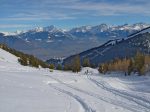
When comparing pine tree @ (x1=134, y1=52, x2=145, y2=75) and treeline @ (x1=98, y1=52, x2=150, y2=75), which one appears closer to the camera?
treeline @ (x1=98, y1=52, x2=150, y2=75)

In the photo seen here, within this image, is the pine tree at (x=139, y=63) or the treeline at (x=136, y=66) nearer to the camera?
the treeline at (x=136, y=66)

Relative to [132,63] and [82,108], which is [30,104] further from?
[132,63]

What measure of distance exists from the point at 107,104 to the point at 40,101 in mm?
4954

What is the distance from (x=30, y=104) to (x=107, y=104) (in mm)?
5856

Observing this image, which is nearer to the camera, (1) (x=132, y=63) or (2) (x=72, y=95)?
(2) (x=72, y=95)

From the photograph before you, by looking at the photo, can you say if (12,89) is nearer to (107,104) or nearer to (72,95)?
(72,95)

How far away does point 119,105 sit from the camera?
27078mm

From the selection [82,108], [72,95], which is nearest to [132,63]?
[72,95]

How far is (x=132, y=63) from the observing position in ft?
399

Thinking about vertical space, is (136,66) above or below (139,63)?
below

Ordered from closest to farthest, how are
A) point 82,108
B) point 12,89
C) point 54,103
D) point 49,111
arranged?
point 49,111, point 82,108, point 54,103, point 12,89

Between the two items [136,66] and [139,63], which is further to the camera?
[136,66]

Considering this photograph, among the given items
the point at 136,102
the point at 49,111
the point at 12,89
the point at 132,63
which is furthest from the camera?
the point at 132,63

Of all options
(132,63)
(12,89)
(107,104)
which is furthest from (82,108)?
(132,63)
